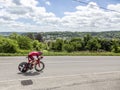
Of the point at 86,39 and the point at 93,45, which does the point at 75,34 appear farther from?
the point at 93,45

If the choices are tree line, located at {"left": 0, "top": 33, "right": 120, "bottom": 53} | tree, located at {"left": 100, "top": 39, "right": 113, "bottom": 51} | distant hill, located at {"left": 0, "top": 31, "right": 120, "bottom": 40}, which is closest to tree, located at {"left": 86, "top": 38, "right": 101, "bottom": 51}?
tree line, located at {"left": 0, "top": 33, "right": 120, "bottom": 53}

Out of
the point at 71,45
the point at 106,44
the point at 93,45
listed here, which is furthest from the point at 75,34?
the point at 93,45

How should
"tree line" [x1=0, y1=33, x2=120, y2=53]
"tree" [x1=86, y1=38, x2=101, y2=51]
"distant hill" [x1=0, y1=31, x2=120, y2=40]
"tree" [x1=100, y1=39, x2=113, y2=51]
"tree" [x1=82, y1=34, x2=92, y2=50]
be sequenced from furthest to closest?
1. "distant hill" [x1=0, y1=31, x2=120, y2=40]
2. "tree" [x1=100, y1=39, x2=113, y2=51]
3. "tree" [x1=82, y1=34, x2=92, y2=50]
4. "tree" [x1=86, y1=38, x2=101, y2=51]
5. "tree line" [x1=0, y1=33, x2=120, y2=53]

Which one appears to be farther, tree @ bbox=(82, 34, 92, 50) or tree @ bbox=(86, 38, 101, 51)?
tree @ bbox=(82, 34, 92, 50)

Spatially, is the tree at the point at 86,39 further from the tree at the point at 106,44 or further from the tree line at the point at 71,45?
the tree at the point at 106,44

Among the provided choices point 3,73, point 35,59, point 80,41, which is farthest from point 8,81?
point 80,41

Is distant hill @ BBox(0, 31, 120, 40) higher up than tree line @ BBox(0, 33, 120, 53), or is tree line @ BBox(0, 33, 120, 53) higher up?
distant hill @ BBox(0, 31, 120, 40)

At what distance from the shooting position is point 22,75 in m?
11.9

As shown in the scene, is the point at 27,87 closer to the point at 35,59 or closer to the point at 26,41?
the point at 35,59

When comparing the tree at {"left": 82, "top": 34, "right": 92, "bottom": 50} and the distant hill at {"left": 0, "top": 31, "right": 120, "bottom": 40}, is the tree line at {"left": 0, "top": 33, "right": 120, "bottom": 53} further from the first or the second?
the distant hill at {"left": 0, "top": 31, "right": 120, "bottom": 40}

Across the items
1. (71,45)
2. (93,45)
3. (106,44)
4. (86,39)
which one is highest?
(86,39)

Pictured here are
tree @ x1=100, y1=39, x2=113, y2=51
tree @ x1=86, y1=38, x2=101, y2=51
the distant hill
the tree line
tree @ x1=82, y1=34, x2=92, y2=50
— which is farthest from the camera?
the distant hill

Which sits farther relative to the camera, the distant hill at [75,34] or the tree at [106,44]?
the distant hill at [75,34]

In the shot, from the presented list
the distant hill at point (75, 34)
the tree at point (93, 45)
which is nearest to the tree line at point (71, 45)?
the tree at point (93, 45)
